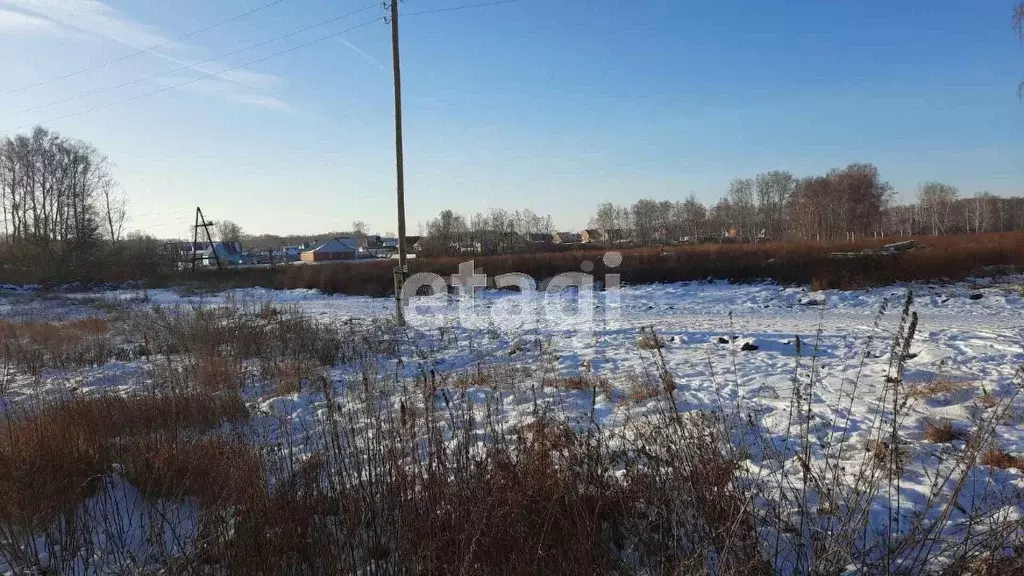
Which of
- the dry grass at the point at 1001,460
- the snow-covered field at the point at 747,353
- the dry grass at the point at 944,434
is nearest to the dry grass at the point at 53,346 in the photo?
the snow-covered field at the point at 747,353

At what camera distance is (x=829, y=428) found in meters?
4.33

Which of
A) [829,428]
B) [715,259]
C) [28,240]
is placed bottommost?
[829,428]

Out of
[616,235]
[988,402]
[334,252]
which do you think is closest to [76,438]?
[988,402]

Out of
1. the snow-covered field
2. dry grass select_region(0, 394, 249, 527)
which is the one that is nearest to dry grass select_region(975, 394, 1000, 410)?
the snow-covered field

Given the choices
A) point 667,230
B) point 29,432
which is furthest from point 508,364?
point 667,230

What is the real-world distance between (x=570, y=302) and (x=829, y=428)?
1197cm

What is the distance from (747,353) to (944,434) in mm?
3757

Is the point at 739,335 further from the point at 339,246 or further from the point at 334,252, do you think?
the point at 339,246

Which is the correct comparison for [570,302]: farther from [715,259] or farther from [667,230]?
[667,230]

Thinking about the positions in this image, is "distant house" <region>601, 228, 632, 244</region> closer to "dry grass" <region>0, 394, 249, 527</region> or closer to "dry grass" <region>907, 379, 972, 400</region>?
"dry grass" <region>907, 379, 972, 400</region>

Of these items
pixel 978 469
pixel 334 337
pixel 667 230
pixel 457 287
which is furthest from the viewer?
pixel 667 230

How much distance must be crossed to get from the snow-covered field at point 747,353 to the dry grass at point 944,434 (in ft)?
0.24

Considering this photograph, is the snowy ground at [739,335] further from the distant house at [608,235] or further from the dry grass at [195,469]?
the distant house at [608,235]

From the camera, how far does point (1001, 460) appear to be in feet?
11.3
